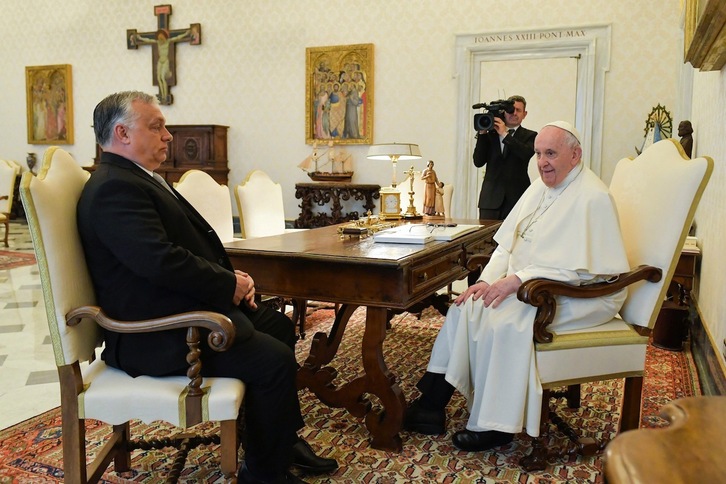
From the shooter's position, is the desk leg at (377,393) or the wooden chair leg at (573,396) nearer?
the desk leg at (377,393)

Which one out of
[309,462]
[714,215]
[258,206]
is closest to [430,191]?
[258,206]

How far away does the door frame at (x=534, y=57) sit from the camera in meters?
8.22

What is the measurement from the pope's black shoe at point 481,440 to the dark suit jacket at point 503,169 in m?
2.84

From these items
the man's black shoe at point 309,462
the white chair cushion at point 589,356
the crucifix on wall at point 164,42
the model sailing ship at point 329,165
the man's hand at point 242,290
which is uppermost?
the crucifix on wall at point 164,42

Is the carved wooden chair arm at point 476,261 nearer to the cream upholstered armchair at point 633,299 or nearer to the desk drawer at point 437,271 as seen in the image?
the desk drawer at point 437,271

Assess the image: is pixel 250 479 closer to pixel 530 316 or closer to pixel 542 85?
pixel 530 316

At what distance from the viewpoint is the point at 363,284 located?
2715 mm

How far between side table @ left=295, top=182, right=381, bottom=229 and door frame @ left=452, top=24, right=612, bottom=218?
1.34 m

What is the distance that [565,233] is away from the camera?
9.18 feet

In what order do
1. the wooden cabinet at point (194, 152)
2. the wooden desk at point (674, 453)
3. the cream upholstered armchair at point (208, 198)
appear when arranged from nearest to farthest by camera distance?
1. the wooden desk at point (674, 453)
2. the cream upholstered armchair at point (208, 198)
3. the wooden cabinet at point (194, 152)

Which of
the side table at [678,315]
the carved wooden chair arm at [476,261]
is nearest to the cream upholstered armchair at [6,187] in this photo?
the carved wooden chair arm at [476,261]

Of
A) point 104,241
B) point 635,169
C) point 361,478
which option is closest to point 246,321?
point 104,241

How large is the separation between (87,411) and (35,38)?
11902mm

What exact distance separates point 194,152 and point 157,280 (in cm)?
869
